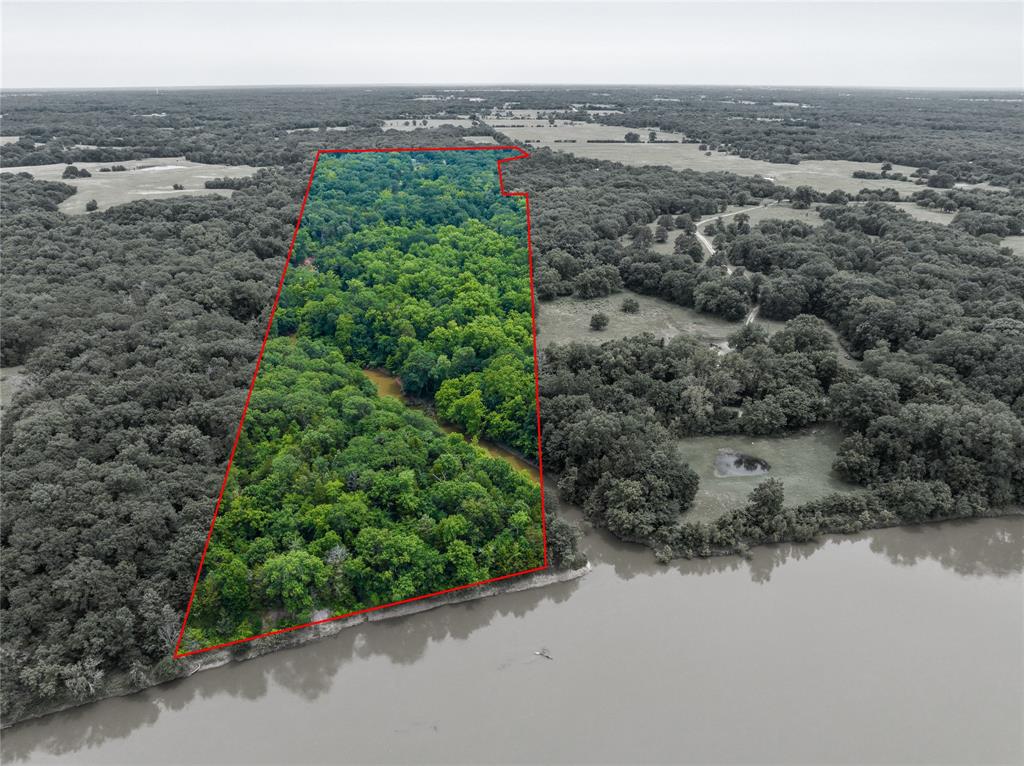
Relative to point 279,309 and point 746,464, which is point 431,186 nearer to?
point 279,309

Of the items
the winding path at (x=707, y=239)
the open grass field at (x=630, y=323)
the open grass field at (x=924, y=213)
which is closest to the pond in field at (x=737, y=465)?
the open grass field at (x=630, y=323)

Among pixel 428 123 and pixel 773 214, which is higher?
pixel 428 123

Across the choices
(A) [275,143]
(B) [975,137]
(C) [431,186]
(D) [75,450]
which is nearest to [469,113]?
(A) [275,143]

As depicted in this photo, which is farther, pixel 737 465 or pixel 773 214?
pixel 773 214

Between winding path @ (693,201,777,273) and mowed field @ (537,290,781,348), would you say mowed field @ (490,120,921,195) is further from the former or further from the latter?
mowed field @ (537,290,781,348)

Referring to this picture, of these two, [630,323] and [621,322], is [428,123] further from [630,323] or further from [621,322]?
[630,323]

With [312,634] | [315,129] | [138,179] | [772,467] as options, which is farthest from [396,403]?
[315,129]

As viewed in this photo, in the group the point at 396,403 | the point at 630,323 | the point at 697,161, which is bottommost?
the point at 630,323
